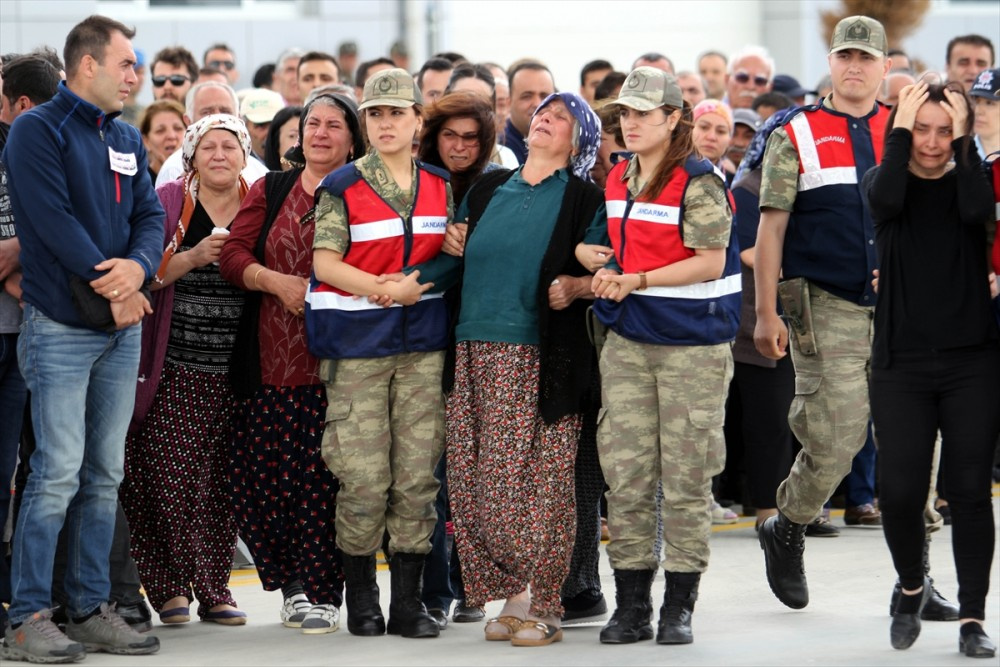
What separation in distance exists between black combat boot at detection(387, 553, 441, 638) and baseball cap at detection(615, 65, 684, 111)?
6.31 feet

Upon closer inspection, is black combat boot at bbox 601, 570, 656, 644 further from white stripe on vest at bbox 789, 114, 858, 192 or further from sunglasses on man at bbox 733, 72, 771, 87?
sunglasses on man at bbox 733, 72, 771, 87

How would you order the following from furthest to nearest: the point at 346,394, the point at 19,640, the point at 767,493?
the point at 767,493 → the point at 346,394 → the point at 19,640

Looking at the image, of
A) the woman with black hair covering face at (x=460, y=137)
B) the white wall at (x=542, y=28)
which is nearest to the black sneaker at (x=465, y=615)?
the woman with black hair covering face at (x=460, y=137)

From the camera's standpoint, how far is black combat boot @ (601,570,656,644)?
6281mm

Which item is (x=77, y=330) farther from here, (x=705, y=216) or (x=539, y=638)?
(x=705, y=216)

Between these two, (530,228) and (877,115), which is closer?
(530,228)

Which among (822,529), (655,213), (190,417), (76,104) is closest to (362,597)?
(190,417)

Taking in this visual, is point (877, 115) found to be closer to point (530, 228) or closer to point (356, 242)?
point (530, 228)

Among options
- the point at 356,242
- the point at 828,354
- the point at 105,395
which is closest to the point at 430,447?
the point at 356,242

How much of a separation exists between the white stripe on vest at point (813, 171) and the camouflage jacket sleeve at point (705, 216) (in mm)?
653

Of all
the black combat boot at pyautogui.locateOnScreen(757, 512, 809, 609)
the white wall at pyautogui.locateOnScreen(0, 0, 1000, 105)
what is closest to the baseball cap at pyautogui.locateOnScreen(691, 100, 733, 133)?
the black combat boot at pyautogui.locateOnScreen(757, 512, 809, 609)

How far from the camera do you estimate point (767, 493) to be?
8555mm

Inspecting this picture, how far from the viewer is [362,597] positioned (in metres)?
6.51

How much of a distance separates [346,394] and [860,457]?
3700mm
